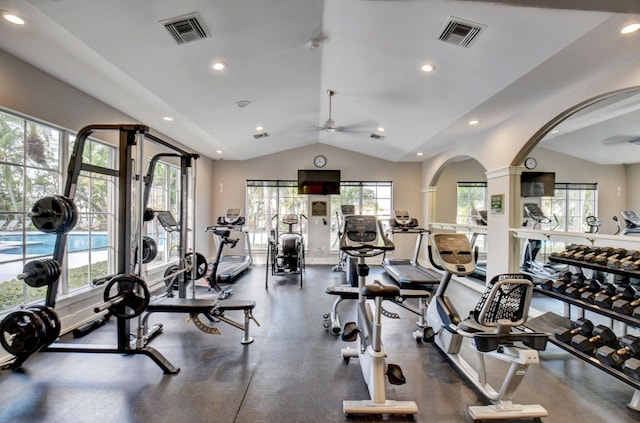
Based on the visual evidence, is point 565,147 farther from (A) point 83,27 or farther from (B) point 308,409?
(A) point 83,27

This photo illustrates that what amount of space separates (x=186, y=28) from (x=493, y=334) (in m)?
3.63

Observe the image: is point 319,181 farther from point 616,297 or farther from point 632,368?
point 632,368

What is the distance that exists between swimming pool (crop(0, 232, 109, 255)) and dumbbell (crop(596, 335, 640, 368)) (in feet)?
17.7

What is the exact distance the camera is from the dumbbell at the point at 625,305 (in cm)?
220

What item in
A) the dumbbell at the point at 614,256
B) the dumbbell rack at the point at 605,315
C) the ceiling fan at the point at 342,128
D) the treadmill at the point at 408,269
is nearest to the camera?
the dumbbell rack at the point at 605,315

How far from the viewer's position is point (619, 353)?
7.12ft

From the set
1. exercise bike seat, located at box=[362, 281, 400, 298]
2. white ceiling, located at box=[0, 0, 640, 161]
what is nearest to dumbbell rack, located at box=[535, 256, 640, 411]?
exercise bike seat, located at box=[362, 281, 400, 298]

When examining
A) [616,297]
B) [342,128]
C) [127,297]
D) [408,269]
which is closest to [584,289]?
[616,297]

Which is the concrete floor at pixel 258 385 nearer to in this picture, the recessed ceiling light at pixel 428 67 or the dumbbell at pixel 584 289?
the dumbbell at pixel 584 289

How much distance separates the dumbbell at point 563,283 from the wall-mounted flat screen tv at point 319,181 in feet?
18.1

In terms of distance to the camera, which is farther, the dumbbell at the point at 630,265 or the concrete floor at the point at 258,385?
the dumbbell at the point at 630,265

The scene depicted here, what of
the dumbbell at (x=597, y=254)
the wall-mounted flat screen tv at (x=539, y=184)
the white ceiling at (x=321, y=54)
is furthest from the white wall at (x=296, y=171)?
the dumbbell at (x=597, y=254)

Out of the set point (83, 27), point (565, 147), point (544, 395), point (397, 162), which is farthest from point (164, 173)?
point (565, 147)

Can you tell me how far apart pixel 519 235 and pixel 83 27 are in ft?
17.8
